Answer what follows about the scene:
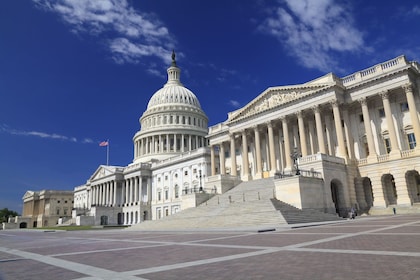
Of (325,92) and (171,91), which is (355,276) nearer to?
(325,92)

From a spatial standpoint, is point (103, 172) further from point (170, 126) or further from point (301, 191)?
point (301, 191)

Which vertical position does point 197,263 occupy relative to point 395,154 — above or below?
below

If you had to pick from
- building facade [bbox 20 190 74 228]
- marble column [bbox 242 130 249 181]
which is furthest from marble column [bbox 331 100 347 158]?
building facade [bbox 20 190 74 228]

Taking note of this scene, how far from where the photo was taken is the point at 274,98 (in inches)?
2243

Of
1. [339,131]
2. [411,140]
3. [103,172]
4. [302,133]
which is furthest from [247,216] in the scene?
[103,172]

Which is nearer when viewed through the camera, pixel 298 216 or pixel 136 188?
pixel 298 216

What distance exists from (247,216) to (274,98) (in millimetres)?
29805

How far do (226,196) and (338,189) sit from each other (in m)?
16.1

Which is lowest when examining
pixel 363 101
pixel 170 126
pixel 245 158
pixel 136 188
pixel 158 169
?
pixel 136 188

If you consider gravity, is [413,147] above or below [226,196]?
above

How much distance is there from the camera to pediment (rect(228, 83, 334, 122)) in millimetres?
51375

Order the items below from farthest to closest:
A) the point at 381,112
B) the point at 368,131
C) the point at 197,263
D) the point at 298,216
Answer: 1. the point at 381,112
2. the point at 368,131
3. the point at 298,216
4. the point at 197,263

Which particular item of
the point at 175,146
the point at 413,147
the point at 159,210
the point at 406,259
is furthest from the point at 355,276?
the point at 175,146

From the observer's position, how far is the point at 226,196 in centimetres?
4950
